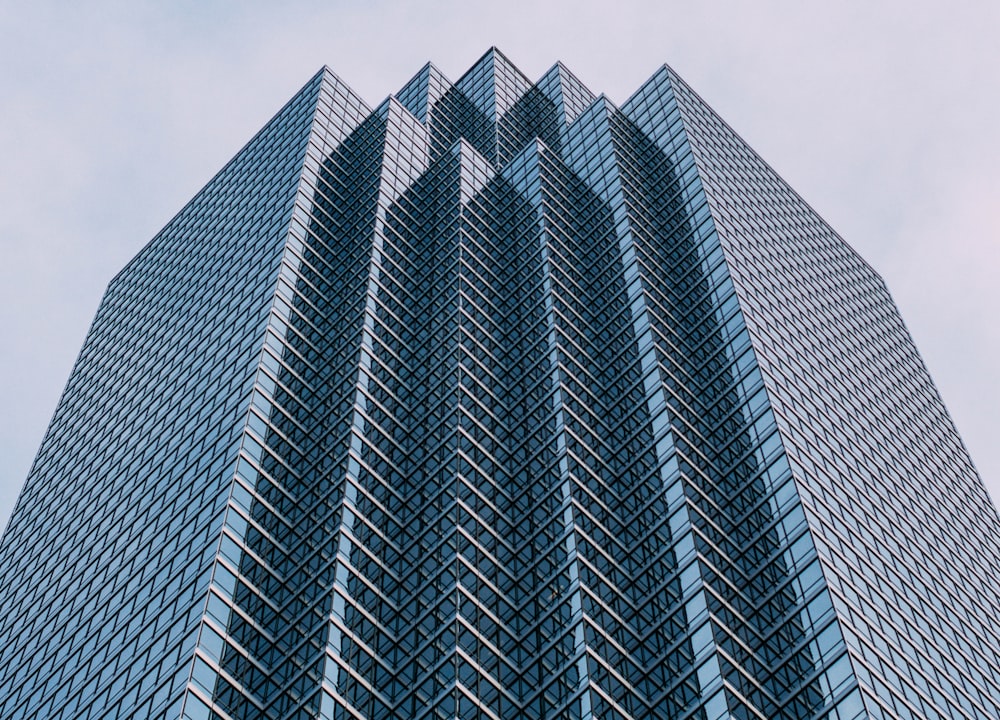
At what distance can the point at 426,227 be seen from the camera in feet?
383

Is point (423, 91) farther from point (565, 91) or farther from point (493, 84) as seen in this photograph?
point (565, 91)

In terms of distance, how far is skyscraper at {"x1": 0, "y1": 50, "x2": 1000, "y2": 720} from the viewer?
73750 millimetres

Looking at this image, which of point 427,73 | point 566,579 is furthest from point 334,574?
point 427,73

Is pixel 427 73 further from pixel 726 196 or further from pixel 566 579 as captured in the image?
pixel 566 579

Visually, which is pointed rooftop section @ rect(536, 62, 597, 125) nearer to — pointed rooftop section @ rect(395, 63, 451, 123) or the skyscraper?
pointed rooftop section @ rect(395, 63, 451, 123)

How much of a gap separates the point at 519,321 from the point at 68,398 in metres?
43.7

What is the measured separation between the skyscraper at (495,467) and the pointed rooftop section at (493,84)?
17784 mm

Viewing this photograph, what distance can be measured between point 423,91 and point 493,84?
8.51m

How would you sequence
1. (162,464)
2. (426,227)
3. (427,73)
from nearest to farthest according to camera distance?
1. (162,464)
2. (426,227)
3. (427,73)

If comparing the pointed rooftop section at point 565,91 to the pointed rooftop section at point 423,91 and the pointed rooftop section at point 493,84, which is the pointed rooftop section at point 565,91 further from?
the pointed rooftop section at point 423,91

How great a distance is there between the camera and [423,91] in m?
150

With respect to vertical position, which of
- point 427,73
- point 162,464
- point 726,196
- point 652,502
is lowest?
point 652,502

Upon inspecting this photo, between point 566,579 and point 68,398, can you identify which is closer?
point 566,579

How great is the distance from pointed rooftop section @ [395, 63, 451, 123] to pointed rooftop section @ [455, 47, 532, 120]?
10.8 ft
